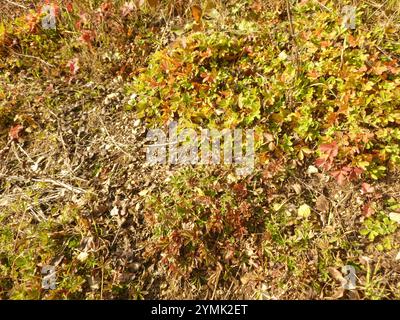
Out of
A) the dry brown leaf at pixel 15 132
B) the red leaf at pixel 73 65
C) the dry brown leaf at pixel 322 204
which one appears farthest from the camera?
the red leaf at pixel 73 65

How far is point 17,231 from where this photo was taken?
2.90 m

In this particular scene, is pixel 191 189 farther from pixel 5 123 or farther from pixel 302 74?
pixel 5 123

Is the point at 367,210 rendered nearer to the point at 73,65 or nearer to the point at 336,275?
the point at 336,275

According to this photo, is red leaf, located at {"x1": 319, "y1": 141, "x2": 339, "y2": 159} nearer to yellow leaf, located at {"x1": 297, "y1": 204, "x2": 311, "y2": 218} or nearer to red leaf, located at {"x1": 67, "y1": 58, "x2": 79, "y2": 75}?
yellow leaf, located at {"x1": 297, "y1": 204, "x2": 311, "y2": 218}

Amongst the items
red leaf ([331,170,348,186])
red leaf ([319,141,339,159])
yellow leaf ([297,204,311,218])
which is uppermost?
red leaf ([319,141,339,159])

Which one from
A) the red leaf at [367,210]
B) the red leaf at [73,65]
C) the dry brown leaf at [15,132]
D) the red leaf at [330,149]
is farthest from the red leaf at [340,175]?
the dry brown leaf at [15,132]

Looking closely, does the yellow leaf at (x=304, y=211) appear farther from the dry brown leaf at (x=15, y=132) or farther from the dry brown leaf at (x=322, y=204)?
the dry brown leaf at (x=15, y=132)

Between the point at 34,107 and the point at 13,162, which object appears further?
the point at 34,107

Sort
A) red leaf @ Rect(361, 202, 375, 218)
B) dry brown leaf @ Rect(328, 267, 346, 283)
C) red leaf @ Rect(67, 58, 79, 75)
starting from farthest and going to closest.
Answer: red leaf @ Rect(67, 58, 79, 75), red leaf @ Rect(361, 202, 375, 218), dry brown leaf @ Rect(328, 267, 346, 283)

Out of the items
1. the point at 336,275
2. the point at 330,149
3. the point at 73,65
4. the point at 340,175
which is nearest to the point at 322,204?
the point at 340,175

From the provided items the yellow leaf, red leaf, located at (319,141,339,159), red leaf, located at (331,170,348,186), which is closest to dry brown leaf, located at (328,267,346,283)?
the yellow leaf

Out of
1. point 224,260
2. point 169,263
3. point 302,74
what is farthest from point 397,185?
point 169,263

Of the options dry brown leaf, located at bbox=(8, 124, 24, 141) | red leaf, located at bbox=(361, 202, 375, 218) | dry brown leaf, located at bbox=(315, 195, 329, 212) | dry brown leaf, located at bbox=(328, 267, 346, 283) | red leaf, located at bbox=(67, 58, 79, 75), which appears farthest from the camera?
red leaf, located at bbox=(67, 58, 79, 75)
